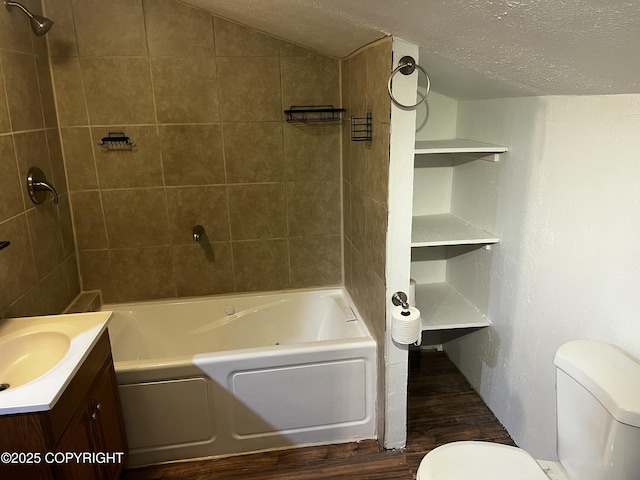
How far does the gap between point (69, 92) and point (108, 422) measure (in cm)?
167

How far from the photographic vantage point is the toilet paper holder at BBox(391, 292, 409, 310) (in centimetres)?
201

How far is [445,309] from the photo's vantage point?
Result: 101 inches

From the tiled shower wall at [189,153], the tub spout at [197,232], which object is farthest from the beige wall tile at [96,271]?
the tub spout at [197,232]

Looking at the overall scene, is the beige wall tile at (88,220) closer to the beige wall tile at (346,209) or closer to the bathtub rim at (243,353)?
the bathtub rim at (243,353)

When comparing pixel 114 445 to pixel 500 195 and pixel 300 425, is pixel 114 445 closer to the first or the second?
pixel 300 425

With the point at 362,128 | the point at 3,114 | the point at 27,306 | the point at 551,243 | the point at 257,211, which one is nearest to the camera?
the point at 551,243

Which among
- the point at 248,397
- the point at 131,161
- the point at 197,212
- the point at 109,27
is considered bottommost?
the point at 248,397

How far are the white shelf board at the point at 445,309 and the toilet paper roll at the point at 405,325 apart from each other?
1.19 ft

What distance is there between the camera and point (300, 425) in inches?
90.0

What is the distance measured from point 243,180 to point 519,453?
1.92 m

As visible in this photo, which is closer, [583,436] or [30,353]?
[583,436]

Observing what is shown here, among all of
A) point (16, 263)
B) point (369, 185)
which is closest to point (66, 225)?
point (16, 263)

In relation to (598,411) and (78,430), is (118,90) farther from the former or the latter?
(598,411)

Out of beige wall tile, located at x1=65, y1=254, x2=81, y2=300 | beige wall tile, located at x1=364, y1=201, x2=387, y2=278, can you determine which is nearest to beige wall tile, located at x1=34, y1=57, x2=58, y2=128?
beige wall tile, located at x1=65, y1=254, x2=81, y2=300
